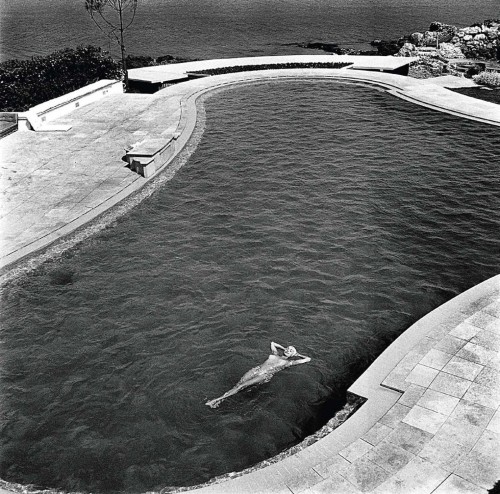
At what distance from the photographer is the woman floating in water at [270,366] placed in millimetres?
11336

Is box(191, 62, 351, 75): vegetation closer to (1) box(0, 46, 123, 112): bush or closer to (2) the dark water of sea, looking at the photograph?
(1) box(0, 46, 123, 112): bush

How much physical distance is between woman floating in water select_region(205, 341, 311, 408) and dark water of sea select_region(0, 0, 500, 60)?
5397 centimetres

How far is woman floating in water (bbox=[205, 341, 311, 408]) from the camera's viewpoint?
11.3m

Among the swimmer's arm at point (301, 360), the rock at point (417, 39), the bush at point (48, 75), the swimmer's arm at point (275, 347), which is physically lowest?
the swimmer's arm at point (301, 360)

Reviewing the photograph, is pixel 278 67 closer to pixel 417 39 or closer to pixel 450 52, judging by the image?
pixel 450 52

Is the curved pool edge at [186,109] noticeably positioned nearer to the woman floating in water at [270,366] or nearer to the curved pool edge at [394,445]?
the woman floating in water at [270,366]

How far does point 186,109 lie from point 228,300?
17.6 metres

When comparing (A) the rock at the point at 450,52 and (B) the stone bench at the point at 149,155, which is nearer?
(B) the stone bench at the point at 149,155

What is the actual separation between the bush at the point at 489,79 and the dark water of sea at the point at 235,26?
3383 centimetres

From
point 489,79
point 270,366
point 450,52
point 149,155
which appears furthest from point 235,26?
point 270,366

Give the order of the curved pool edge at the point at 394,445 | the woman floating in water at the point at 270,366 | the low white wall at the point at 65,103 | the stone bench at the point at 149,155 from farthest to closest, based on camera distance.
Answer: the low white wall at the point at 65,103 < the stone bench at the point at 149,155 < the woman floating in water at the point at 270,366 < the curved pool edge at the point at 394,445

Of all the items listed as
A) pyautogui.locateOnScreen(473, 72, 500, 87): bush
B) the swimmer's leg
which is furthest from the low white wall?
pyautogui.locateOnScreen(473, 72, 500, 87): bush

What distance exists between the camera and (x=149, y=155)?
21.4 m

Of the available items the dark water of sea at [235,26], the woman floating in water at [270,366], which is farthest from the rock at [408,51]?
the woman floating in water at [270,366]
